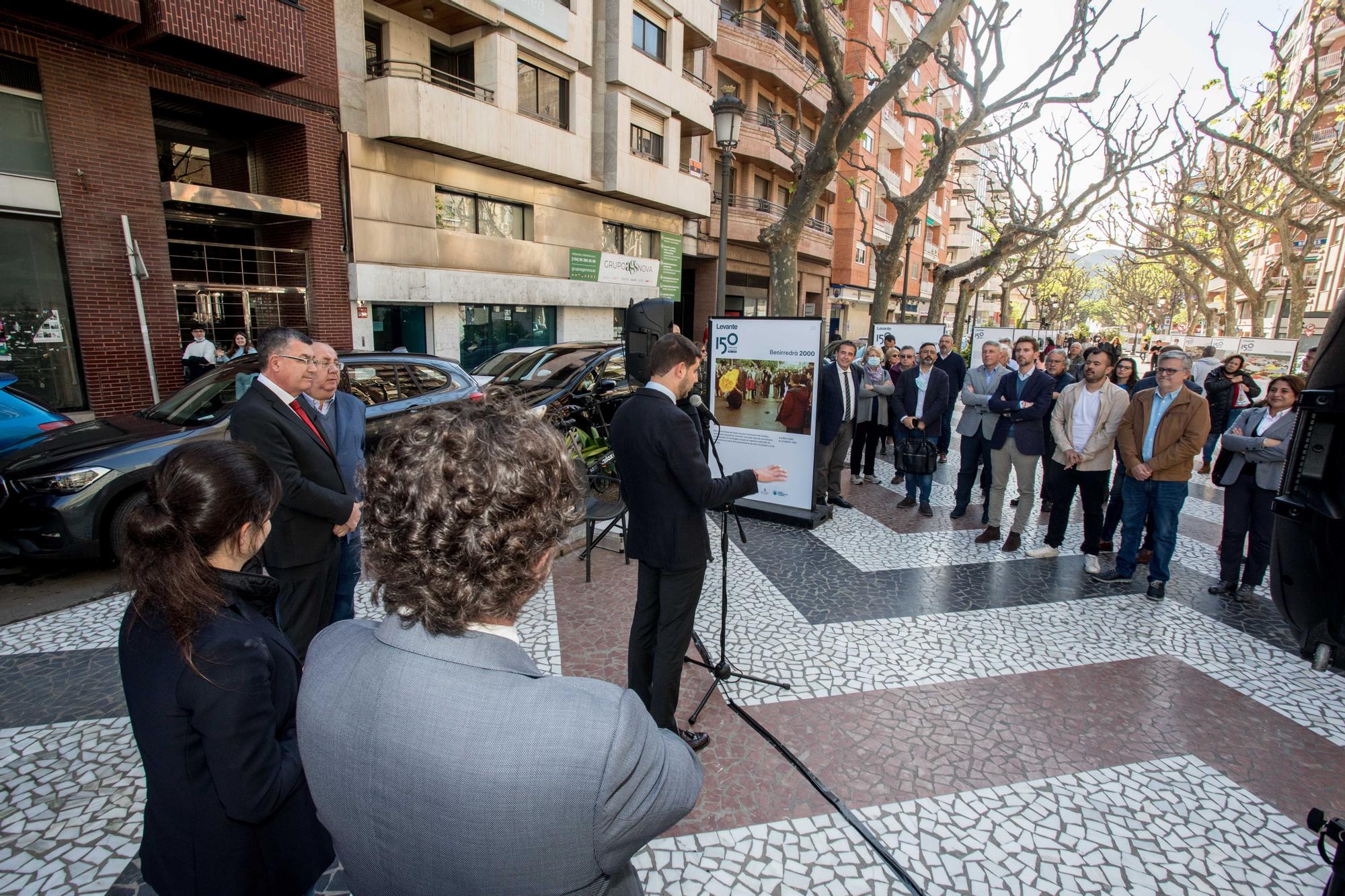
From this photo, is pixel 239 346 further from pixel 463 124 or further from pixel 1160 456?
pixel 1160 456

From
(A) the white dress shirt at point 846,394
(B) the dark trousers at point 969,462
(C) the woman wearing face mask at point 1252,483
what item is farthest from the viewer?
(A) the white dress shirt at point 846,394

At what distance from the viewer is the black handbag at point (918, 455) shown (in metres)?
7.06

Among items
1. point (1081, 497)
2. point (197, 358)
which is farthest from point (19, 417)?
point (1081, 497)

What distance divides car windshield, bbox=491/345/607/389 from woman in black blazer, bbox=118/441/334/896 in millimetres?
7713

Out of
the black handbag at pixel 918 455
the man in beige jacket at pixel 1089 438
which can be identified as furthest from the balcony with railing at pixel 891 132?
the man in beige jacket at pixel 1089 438

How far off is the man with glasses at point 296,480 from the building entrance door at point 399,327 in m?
11.9

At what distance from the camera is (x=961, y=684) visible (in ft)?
12.3

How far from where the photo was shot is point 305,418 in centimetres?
308

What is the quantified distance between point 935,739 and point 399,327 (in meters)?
14.4

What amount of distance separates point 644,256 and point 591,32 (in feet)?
21.2

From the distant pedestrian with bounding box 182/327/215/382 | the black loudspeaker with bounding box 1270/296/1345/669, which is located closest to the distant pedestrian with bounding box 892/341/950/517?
the black loudspeaker with bounding box 1270/296/1345/669

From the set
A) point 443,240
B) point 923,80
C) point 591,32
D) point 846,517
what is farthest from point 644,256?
point 923,80

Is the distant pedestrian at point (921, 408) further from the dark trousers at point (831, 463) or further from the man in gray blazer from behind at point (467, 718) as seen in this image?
the man in gray blazer from behind at point (467, 718)

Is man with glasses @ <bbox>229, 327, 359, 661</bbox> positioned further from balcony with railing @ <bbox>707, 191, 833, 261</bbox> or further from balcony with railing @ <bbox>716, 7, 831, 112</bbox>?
balcony with railing @ <bbox>716, 7, 831, 112</bbox>
